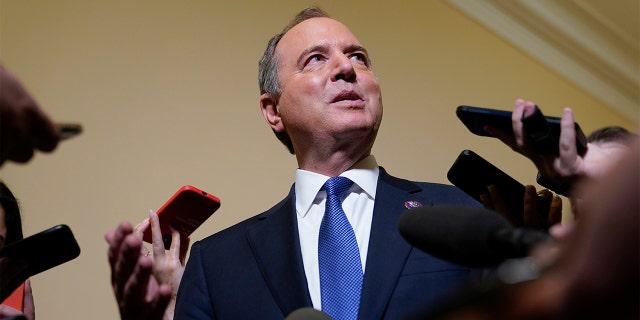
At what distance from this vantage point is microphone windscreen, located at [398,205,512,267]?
0.79 metres

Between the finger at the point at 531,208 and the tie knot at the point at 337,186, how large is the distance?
0.49m

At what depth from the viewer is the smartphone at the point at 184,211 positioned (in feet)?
5.61

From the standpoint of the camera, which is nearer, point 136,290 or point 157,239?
point 136,290

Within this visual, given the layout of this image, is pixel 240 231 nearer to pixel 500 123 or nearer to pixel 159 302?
pixel 159 302

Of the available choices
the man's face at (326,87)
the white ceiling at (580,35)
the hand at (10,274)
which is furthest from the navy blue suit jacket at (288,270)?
the white ceiling at (580,35)

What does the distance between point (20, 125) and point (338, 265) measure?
67cm

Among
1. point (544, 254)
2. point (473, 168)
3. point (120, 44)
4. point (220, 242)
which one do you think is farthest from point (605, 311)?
point (120, 44)

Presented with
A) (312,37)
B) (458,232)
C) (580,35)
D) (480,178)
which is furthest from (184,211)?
(580,35)

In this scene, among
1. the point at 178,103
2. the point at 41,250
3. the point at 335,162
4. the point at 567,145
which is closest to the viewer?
the point at 567,145

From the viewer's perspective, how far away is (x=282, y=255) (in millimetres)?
1556

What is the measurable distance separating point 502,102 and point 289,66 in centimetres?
125

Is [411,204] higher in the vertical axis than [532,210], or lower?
lower

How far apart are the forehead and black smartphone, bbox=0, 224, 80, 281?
792 millimetres

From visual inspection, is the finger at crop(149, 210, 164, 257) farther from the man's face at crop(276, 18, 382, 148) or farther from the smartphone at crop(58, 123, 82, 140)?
the smartphone at crop(58, 123, 82, 140)
